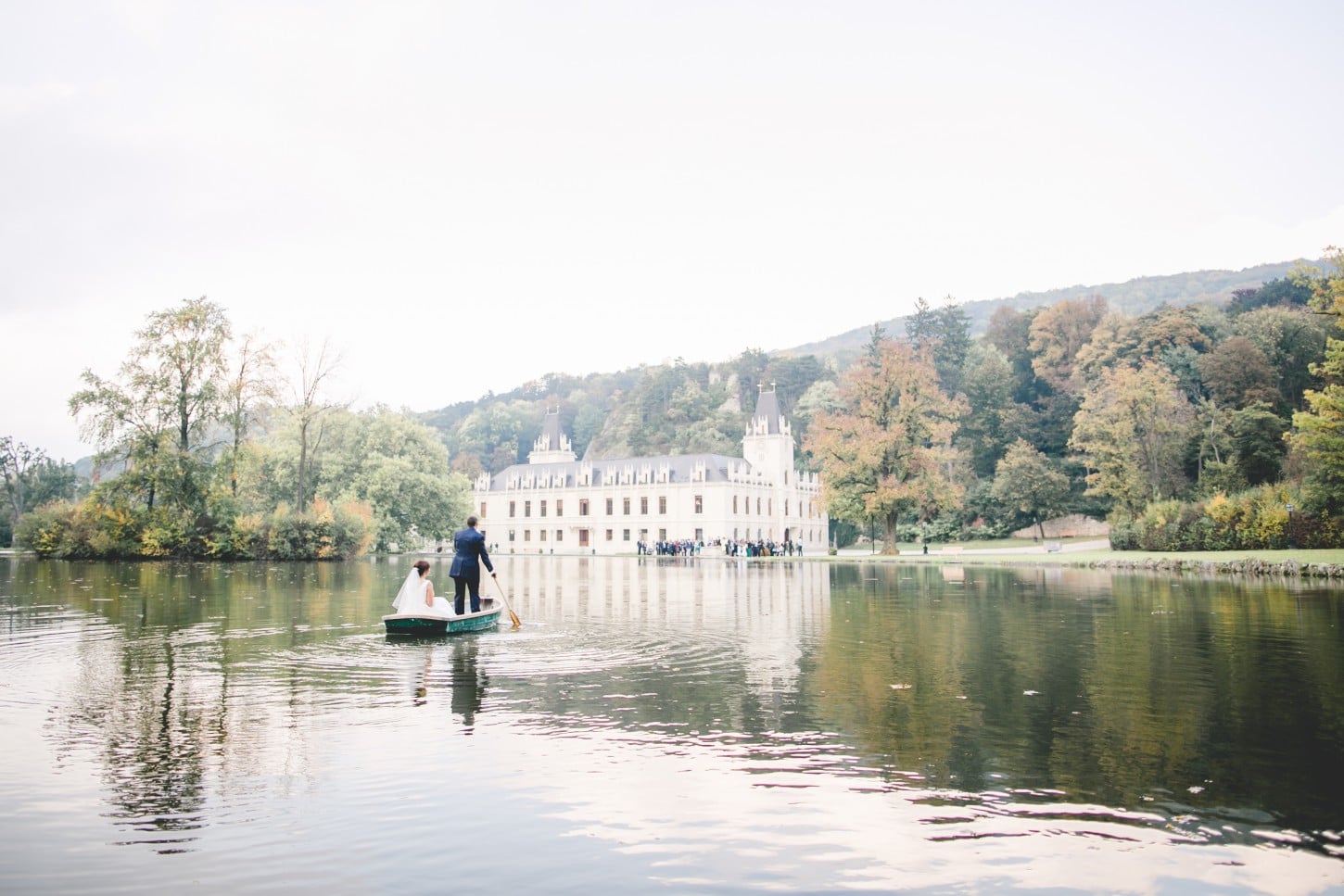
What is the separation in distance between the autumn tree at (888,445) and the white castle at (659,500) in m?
36.0

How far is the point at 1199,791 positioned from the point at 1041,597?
1845 centimetres

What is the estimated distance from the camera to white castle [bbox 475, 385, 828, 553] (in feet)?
316

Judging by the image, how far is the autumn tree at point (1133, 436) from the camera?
55.8m

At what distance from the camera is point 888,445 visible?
55.4 meters

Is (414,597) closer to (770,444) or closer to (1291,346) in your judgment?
(1291,346)

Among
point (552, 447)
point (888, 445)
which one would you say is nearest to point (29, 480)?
point (552, 447)

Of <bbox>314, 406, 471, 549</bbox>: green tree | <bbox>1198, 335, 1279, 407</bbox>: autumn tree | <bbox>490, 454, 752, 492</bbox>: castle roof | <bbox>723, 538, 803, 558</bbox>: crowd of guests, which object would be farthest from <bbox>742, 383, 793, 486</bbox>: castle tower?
<bbox>1198, 335, 1279, 407</bbox>: autumn tree

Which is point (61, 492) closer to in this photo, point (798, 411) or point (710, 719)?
point (798, 411)

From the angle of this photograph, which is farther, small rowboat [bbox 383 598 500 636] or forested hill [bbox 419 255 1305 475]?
forested hill [bbox 419 255 1305 475]

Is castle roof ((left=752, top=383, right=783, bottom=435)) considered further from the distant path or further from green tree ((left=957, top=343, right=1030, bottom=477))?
the distant path

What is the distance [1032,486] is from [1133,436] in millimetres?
16791

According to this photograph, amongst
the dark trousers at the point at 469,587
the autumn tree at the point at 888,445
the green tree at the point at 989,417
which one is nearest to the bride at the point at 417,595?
the dark trousers at the point at 469,587

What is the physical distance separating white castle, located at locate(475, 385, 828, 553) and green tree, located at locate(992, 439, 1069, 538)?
23189mm

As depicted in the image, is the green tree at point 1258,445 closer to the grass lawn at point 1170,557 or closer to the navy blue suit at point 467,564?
the grass lawn at point 1170,557
